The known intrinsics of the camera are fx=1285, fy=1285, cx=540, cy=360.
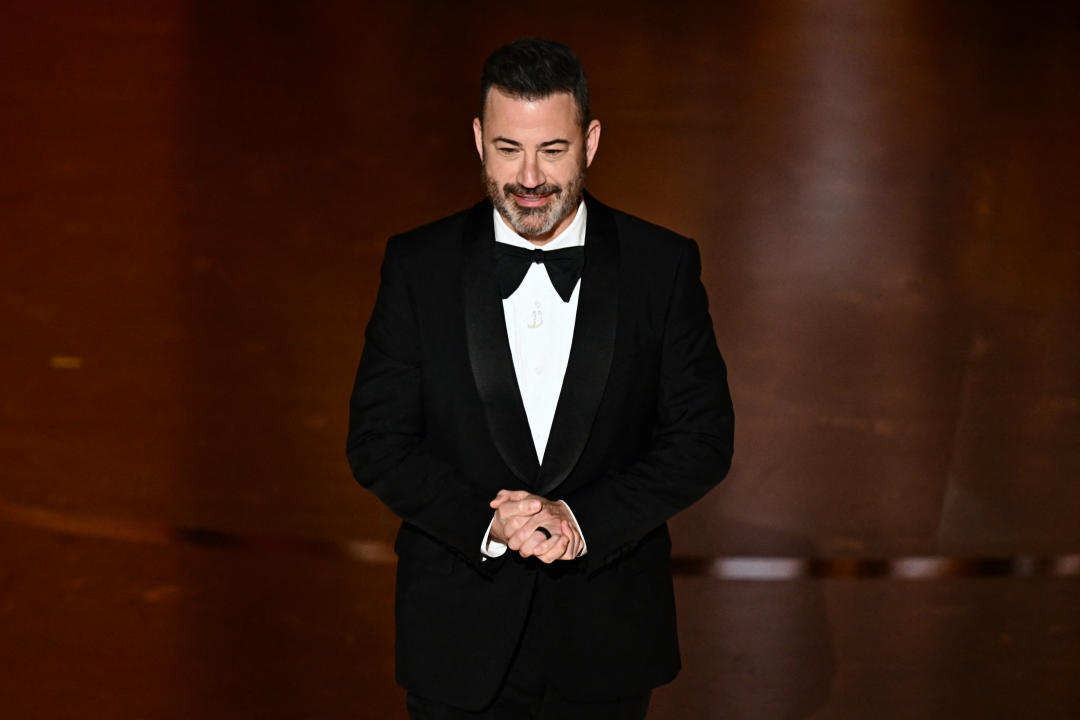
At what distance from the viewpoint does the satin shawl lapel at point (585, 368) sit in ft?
6.10

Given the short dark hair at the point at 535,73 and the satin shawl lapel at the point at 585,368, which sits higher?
the short dark hair at the point at 535,73

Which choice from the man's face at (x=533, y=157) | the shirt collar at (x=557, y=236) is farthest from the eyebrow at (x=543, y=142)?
the shirt collar at (x=557, y=236)

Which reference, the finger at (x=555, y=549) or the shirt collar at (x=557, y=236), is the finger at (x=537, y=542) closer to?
the finger at (x=555, y=549)

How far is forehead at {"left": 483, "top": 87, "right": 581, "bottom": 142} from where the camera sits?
178cm

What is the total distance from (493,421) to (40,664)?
2.06 metres

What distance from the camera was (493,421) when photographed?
1864 mm

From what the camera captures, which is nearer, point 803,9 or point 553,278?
point 553,278

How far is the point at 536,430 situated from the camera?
1.92 metres

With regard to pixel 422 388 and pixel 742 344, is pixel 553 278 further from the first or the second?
pixel 742 344

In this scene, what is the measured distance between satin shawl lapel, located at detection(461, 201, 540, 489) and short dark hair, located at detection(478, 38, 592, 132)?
0.28 meters

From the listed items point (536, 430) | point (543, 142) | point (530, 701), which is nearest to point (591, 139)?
point (543, 142)

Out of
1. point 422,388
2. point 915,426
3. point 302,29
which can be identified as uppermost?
point 302,29

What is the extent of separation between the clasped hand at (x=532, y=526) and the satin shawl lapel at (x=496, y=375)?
8 centimetres

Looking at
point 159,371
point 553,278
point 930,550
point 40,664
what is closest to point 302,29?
point 159,371
